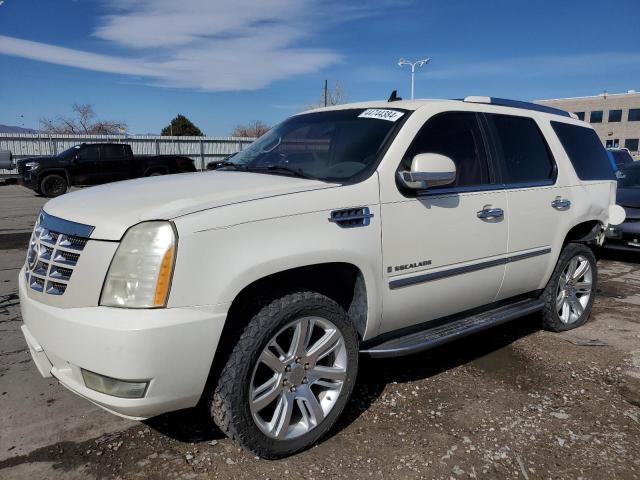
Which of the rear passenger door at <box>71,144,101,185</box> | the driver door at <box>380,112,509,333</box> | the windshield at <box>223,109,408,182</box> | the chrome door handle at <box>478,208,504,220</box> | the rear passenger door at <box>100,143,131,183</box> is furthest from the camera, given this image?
the rear passenger door at <box>100,143,131,183</box>

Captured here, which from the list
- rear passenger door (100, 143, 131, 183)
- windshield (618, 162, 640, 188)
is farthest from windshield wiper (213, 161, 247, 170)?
rear passenger door (100, 143, 131, 183)

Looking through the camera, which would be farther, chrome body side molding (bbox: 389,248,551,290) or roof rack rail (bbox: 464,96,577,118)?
roof rack rail (bbox: 464,96,577,118)

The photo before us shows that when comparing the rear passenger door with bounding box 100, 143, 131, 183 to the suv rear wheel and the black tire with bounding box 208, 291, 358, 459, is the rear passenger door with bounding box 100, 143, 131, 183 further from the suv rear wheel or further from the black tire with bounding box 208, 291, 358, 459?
the black tire with bounding box 208, 291, 358, 459

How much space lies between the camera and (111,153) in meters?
17.6

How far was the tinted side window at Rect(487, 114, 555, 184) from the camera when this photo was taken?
3.86 m

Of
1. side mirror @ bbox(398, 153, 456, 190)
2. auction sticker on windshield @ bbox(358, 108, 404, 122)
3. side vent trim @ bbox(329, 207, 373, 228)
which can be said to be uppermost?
auction sticker on windshield @ bbox(358, 108, 404, 122)

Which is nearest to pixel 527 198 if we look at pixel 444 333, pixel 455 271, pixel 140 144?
pixel 455 271

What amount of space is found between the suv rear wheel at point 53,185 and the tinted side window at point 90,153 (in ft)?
3.11

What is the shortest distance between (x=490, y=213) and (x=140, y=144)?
2807 centimetres

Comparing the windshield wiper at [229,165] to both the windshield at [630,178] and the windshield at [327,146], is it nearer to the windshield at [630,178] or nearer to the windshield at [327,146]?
the windshield at [327,146]

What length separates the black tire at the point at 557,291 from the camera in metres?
4.39

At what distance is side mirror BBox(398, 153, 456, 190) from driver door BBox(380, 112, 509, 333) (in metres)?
0.09

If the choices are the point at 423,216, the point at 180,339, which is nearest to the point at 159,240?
the point at 180,339

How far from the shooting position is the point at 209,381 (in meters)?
2.52
